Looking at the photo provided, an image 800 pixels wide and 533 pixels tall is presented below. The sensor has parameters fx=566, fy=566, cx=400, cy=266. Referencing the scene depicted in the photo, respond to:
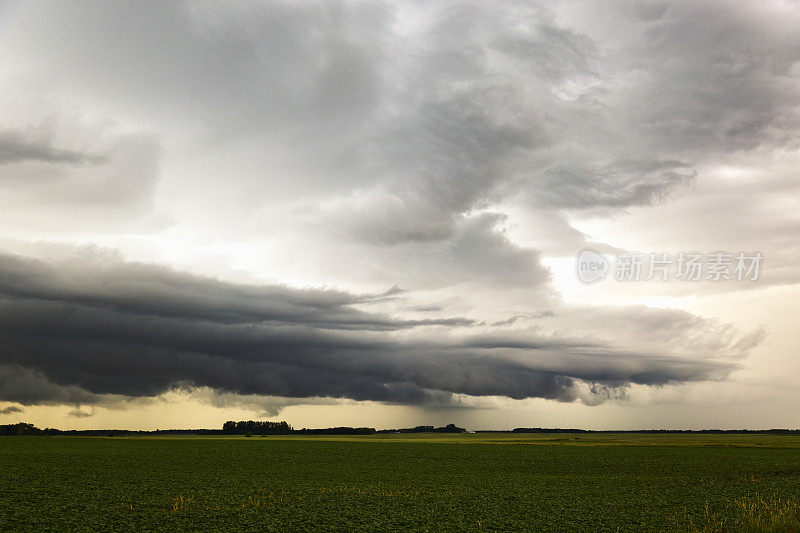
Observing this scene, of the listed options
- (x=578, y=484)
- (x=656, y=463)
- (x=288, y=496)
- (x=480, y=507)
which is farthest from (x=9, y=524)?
(x=656, y=463)

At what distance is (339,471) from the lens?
275ft

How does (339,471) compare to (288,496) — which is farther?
(339,471)

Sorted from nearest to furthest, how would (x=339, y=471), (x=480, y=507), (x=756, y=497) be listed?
(x=480, y=507)
(x=756, y=497)
(x=339, y=471)

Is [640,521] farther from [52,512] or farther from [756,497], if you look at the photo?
[52,512]

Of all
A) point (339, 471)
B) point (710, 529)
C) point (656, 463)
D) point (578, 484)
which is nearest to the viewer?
point (710, 529)

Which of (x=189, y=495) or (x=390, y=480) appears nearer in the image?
(x=189, y=495)

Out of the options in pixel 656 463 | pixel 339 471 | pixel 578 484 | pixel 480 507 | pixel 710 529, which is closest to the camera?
pixel 710 529

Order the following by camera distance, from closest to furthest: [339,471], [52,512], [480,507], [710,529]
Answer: [710,529] < [52,512] < [480,507] < [339,471]

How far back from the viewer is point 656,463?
103 meters

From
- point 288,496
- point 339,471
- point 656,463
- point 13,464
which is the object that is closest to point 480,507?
point 288,496

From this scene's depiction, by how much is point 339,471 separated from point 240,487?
25.0 metres

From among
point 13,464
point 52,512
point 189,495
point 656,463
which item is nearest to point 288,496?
point 189,495

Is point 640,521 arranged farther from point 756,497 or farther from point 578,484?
point 578,484

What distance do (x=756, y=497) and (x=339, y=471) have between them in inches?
2091
